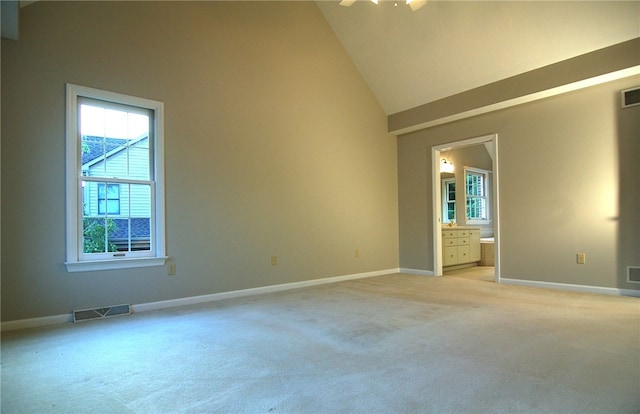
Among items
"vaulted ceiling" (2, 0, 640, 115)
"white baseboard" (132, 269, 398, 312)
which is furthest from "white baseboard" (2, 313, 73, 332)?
"vaulted ceiling" (2, 0, 640, 115)

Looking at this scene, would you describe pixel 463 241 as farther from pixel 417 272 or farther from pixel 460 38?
pixel 460 38

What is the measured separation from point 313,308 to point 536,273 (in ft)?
10.2

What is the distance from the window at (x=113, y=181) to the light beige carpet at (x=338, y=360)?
2.12 ft

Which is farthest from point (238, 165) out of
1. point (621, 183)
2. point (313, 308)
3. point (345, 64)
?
point (621, 183)

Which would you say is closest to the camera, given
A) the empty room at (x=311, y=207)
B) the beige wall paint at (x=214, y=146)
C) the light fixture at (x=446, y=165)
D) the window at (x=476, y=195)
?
the empty room at (x=311, y=207)

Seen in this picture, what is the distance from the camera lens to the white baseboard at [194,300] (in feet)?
9.77

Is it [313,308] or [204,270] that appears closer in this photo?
[313,308]

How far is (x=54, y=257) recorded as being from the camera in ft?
10.3

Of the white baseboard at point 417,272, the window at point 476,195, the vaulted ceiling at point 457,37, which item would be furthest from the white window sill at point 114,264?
the window at point 476,195

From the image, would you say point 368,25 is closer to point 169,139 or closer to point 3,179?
point 169,139

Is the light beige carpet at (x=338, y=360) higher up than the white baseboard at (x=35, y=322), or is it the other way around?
the white baseboard at (x=35, y=322)

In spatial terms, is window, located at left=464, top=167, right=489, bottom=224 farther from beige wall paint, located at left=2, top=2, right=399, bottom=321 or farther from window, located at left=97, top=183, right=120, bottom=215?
window, located at left=97, top=183, right=120, bottom=215

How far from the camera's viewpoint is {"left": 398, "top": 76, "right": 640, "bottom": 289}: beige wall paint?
404 cm

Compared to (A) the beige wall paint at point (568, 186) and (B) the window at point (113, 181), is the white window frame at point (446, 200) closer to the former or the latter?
(A) the beige wall paint at point (568, 186)
